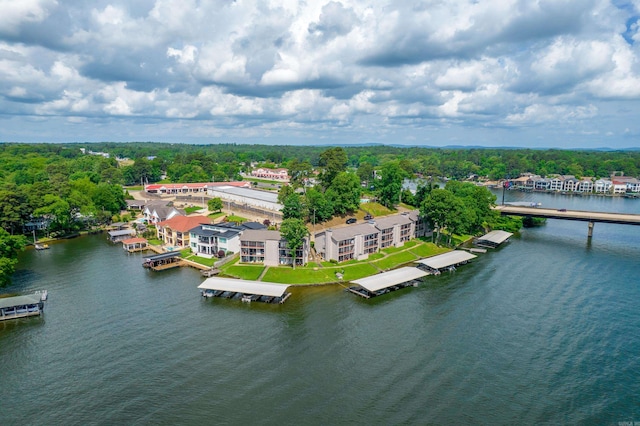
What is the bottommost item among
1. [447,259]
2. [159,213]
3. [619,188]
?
[447,259]

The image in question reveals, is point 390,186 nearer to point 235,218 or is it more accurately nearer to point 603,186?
point 235,218

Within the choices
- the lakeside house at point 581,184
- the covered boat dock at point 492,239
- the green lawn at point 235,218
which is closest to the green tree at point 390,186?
the covered boat dock at point 492,239

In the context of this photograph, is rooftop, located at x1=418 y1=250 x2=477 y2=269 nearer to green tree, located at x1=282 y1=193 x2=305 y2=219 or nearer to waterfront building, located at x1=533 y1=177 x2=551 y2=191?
green tree, located at x1=282 y1=193 x2=305 y2=219

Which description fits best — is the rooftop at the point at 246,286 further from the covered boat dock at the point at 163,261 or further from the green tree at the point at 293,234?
the covered boat dock at the point at 163,261

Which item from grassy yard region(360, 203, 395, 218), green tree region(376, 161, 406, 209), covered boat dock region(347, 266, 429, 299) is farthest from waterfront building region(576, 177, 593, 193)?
covered boat dock region(347, 266, 429, 299)

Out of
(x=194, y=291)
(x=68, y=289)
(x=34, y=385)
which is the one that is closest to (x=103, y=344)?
(x=34, y=385)

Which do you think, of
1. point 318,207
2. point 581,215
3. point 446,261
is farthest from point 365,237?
point 581,215
